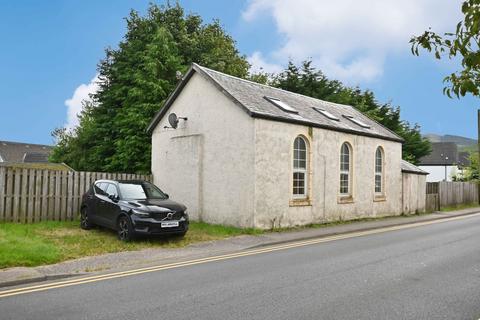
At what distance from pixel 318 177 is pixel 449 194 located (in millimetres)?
16063

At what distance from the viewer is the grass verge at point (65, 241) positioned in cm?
912

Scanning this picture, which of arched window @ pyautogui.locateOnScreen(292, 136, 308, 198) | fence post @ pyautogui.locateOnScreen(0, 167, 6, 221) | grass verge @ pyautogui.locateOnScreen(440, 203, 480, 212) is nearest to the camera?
fence post @ pyautogui.locateOnScreen(0, 167, 6, 221)

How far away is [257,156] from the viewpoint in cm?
1459

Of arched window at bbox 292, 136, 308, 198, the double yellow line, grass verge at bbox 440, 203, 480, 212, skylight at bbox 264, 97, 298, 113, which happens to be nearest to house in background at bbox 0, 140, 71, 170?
skylight at bbox 264, 97, 298, 113

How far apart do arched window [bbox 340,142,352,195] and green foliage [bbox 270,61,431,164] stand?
18.5 meters

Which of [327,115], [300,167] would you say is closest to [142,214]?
[300,167]

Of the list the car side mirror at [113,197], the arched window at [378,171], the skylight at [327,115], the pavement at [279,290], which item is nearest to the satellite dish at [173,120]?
the car side mirror at [113,197]

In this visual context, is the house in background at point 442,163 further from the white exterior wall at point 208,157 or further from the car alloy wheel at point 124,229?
the car alloy wheel at point 124,229

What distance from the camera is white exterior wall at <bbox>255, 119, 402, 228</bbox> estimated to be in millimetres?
14859

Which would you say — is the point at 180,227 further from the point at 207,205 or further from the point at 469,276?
the point at 469,276

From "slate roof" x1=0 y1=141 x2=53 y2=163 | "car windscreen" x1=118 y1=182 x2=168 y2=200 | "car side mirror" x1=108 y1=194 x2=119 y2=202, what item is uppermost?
"slate roof" x1=0 y1=141 x2=53 y2=163

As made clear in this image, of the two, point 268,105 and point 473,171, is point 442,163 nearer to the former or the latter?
point 473,171

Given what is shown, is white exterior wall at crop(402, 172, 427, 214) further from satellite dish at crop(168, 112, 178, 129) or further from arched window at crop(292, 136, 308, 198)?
satellite dish at crop(168, 112, 178, 129)

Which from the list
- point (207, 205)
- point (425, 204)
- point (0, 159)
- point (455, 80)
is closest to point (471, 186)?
point (425, 204)
